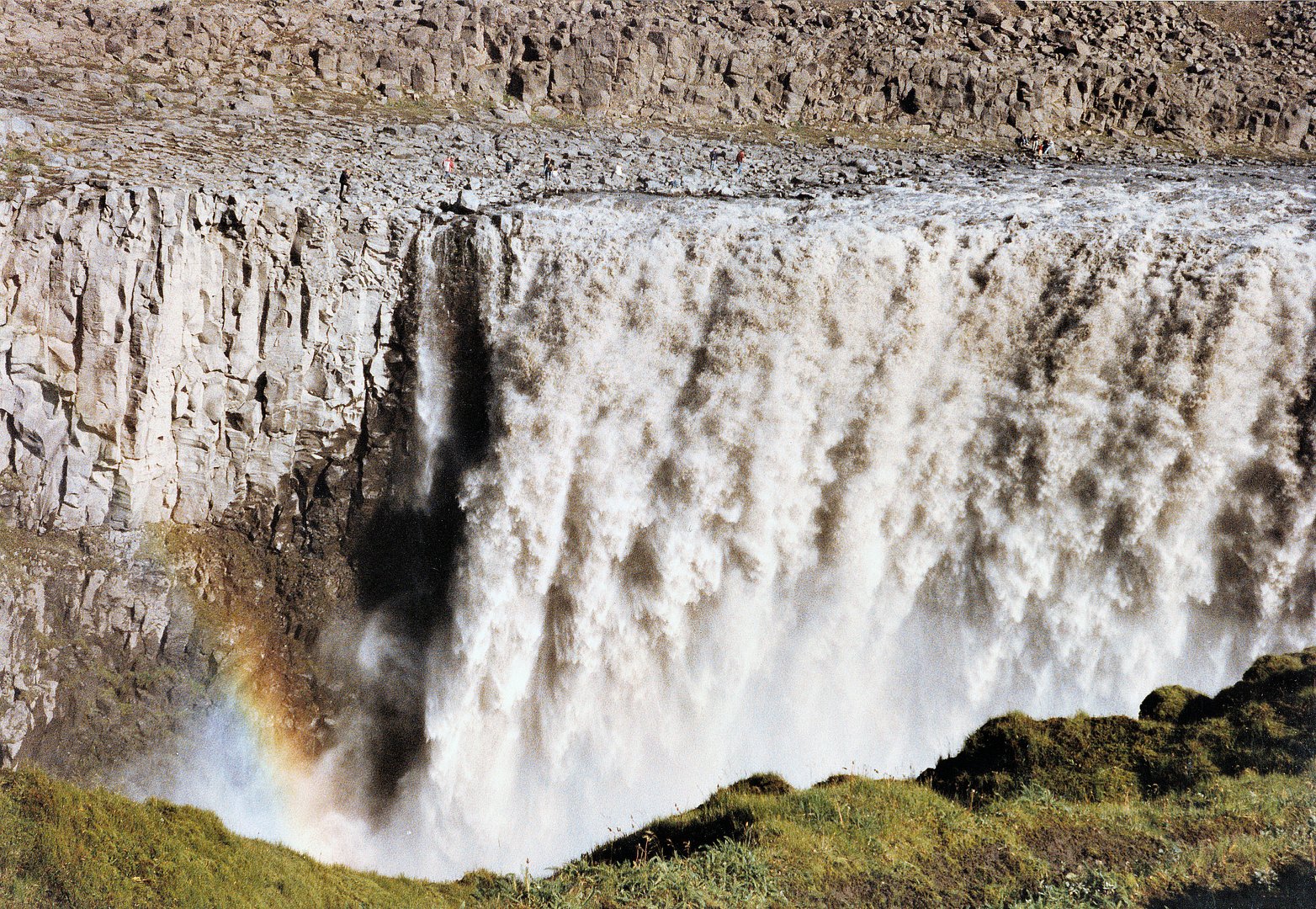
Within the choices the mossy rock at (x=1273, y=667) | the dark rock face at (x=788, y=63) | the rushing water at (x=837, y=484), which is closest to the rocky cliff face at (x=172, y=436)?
the rushing water at (x=837, y=484)

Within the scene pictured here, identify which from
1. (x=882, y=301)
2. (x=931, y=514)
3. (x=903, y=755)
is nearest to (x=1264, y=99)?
(x=882, y=301)

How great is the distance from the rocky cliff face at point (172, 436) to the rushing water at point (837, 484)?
1956 millimetres

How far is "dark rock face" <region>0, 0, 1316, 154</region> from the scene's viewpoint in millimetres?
21984

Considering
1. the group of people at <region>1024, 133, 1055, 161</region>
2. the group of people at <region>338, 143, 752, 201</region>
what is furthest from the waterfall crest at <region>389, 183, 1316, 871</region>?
the group of people at <region>1024, 133, 1055, 161</region>

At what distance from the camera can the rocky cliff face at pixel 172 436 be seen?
17047mm

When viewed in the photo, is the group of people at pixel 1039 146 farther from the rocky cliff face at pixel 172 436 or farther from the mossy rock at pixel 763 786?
the mossy rock at pixel 763 786

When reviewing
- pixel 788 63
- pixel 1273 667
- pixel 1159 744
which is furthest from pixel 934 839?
pixel 788 63

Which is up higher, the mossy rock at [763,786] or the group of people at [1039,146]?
the group of people at [1039,146]

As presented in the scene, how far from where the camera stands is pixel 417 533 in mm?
19141

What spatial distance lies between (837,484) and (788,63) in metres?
11.8

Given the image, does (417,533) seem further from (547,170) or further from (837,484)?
(837,484)

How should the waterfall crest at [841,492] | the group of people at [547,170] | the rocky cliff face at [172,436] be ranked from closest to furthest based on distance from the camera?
the waterfall crest at [841,492] < the rocky cliff face at [172,436] < the group of people at [547,170]

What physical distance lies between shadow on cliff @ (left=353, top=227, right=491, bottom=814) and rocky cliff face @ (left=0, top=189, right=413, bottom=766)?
54 centimetres

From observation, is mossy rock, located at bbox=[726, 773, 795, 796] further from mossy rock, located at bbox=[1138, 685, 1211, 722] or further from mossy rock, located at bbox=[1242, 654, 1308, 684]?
mossy rock, located at bbox=[1242, 654, 1308, 684]
